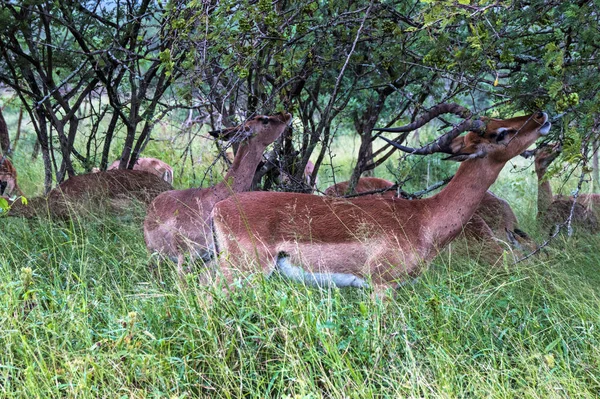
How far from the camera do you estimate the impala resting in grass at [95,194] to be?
621 centimetres

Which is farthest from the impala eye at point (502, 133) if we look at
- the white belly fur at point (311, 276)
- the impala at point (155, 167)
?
the impala at point (155, 167)

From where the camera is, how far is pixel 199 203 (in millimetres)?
5254

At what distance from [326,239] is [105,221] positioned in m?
2.36

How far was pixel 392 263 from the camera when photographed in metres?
4.59

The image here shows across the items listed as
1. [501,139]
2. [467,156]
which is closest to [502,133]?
[501,139]

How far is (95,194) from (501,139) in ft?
11.7

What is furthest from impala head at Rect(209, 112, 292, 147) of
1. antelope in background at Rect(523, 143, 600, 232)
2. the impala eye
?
antelope in background at Rect(523, 143, 600, 232)

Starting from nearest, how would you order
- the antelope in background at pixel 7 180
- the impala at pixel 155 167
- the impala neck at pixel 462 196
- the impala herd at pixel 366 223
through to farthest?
1. the impala herd at pixel 366 223
2. the impala neck at pixel 462 196
3. the antelope in background at pixel 7 180
4. the impala at pixel 155 167

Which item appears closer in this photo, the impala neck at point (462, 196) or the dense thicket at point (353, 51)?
the dense thicket at point (353, 51)

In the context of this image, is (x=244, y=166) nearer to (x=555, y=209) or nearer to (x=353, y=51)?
(x=353, y=51)

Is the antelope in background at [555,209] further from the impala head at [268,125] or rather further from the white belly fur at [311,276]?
the white belly fur at [311,276]

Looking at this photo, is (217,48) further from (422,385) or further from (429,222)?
(422,385)

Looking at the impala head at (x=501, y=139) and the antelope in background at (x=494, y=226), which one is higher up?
the impala head at (x=501, y=139)

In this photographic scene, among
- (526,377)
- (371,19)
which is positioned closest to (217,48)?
(371,19)
